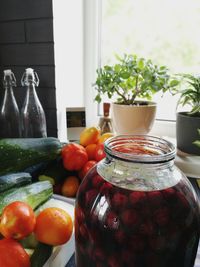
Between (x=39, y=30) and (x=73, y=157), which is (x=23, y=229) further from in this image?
(x=39, y=30)

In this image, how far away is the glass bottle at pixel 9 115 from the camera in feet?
2.65

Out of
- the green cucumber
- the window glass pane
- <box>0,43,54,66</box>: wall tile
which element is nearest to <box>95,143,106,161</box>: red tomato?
the green cucumber

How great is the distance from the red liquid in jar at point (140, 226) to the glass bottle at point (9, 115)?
59cm

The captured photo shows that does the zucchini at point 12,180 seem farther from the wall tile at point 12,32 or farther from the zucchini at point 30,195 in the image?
the wall tile at point 12,32

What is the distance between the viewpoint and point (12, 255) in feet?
1.02

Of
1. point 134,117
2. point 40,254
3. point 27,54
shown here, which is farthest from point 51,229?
point 27,54

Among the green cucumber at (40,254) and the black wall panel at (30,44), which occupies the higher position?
the black wall panel at (30,44)

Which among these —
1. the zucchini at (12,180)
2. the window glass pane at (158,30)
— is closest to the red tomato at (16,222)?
the zucchini at (12,180)

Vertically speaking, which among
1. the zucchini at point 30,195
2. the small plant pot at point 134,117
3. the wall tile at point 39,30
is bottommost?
the zucchini at point 30,195

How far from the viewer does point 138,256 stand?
0.29 metres

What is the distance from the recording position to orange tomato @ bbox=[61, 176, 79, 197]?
1.92ft

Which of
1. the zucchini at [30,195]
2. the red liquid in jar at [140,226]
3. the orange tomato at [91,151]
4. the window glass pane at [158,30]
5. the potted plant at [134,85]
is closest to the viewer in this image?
the red liquid in jar at [140,226]

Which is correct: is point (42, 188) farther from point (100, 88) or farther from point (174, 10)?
point (174, 10)

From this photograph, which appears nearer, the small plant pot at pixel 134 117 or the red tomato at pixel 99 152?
the red tomato at pixel 99 152
